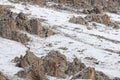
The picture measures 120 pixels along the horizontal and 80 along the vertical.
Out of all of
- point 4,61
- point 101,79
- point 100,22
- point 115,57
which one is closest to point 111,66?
point 115,57

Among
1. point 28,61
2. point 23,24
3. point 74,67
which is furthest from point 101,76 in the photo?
point 23,24

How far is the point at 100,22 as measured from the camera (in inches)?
1159

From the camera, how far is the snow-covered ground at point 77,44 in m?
20.4

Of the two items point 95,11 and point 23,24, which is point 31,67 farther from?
point 95,11

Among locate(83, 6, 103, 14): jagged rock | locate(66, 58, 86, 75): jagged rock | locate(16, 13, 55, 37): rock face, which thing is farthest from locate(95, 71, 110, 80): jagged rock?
locate(83, 6, 103, 14): jagged rock

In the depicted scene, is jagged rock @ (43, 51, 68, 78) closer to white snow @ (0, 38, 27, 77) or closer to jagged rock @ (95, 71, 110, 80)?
white snow @ (0, 38, 27, 77)

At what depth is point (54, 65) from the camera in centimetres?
1794

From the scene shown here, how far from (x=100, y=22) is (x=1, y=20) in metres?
8.38

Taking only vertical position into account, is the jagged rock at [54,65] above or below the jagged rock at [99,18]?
above

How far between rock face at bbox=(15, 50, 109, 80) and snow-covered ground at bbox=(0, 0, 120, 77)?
33.8 inches

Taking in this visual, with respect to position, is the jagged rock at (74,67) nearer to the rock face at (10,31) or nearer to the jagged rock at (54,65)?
the jagged rock at (54,65)

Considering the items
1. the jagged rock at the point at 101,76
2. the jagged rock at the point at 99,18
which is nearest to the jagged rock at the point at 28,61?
the jagged rock at the point at 101,76

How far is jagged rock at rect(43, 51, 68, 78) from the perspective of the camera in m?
17.8

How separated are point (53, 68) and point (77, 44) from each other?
18.9ft
